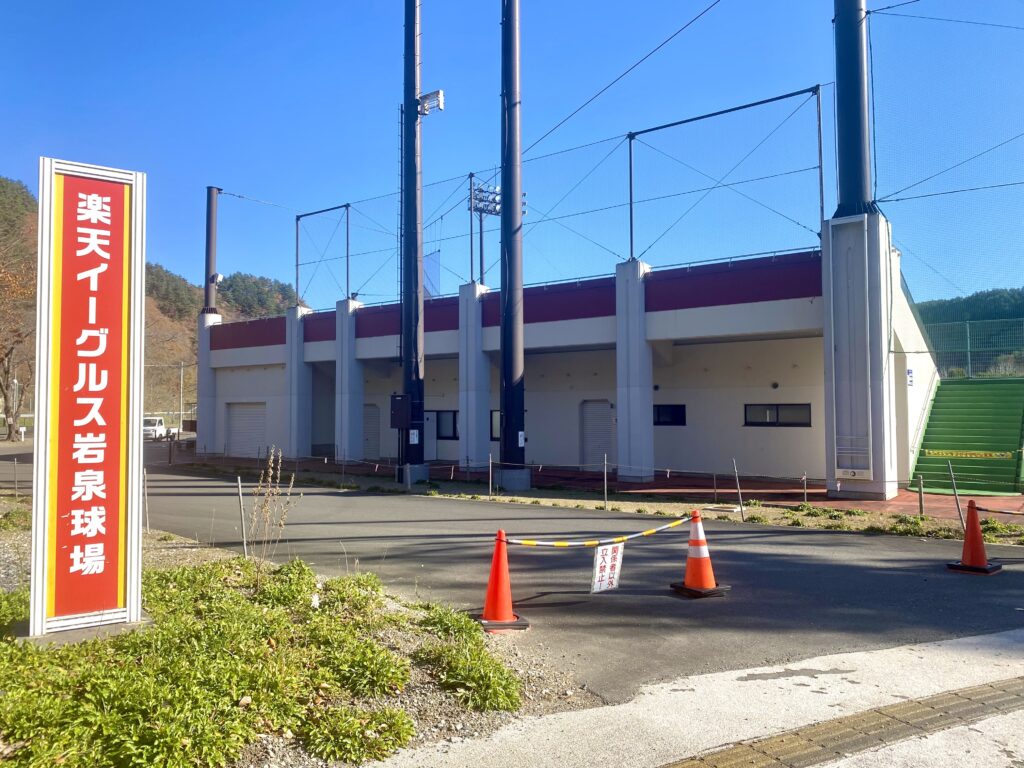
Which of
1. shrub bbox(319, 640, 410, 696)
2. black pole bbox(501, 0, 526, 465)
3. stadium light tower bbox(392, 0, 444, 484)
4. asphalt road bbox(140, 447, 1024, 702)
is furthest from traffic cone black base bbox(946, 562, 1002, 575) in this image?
stadium light tower bbox(392, 0, 444, 484)

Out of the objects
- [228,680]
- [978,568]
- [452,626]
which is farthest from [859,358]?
[228,680]

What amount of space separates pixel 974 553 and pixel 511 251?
15.2 metres

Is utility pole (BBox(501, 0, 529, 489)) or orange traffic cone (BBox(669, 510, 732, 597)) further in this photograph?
utility pole (BBox(501, 0, 529, 489))

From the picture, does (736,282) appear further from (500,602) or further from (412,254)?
(500,602)

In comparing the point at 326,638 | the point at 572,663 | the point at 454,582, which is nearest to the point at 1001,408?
the point at 454,582

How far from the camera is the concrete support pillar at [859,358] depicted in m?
18.0

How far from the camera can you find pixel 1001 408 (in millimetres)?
21078

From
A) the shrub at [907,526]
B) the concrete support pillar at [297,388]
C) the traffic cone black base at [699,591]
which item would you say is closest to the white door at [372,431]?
the concrete support pillar at [297,388]

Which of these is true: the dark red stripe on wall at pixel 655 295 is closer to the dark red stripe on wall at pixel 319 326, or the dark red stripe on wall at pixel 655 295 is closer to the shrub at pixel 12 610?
the dark red stripe on wall at pixel 319 326

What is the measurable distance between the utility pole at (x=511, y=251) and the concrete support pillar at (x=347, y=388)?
31.5ft

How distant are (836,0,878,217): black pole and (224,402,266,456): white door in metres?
25.5

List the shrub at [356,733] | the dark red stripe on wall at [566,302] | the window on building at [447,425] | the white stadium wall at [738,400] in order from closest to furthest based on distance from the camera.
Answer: the shrub at [356,733], the white stadium wall at [738,400], the dark red stripe on wall at [566,302], the window on building at [447,425]

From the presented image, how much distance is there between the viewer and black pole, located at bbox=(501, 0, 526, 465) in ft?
73.0

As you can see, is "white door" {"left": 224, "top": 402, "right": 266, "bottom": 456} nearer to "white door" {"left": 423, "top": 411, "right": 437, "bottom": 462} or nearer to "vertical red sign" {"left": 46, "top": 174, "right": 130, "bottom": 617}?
"white door" {"left": 423, "top": 411, "right": 437, "bottom": 462}
